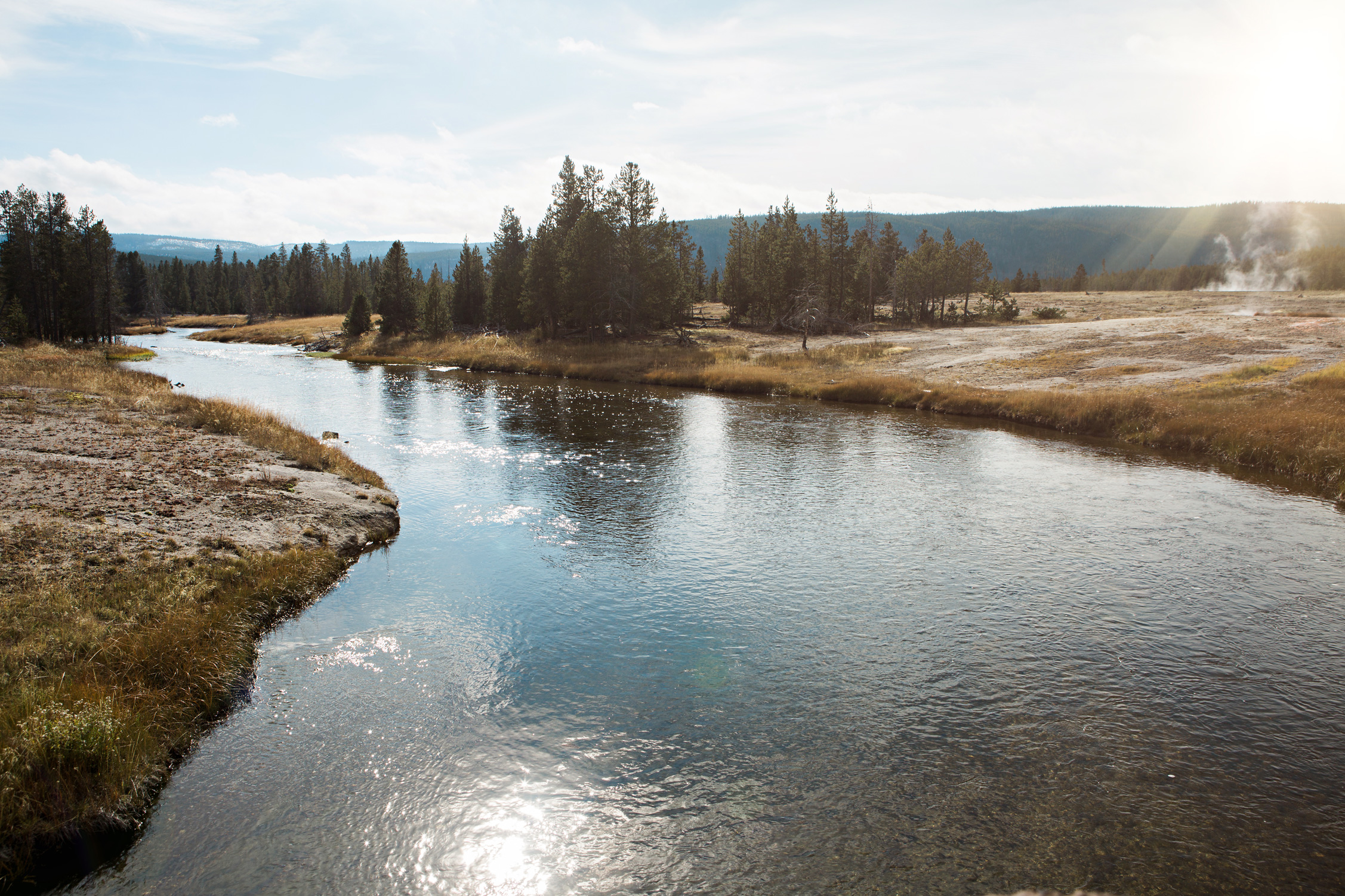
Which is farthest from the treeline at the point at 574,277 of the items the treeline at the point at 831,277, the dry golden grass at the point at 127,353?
the dry golden grass at the point at 127,353

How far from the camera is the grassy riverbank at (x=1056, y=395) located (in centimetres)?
2638

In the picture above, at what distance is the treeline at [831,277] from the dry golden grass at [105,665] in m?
65.9

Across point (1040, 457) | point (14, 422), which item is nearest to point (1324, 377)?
point (1040, 457)

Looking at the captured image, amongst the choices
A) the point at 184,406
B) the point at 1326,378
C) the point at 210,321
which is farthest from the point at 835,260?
the point at 210,321

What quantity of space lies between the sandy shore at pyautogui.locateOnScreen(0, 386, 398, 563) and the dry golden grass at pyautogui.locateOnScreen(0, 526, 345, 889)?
0.87 metres

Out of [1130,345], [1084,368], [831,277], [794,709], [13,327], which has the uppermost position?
[831,277]

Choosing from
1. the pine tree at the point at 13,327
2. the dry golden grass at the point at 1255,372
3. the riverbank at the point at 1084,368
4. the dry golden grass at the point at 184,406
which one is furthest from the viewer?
the pine tree at the point at 13,327

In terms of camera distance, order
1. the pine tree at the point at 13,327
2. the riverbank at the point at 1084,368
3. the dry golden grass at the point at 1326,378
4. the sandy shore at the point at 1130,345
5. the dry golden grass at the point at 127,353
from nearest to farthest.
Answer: the riverbank at the point at 1084,368
the dry golden grass at the point at 1326,378
the sandy shore at the point at 1130,345
the pine tree at the point at 13,327
the dry golden grass at the point at 127,353

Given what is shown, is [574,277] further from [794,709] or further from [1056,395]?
[794,709]

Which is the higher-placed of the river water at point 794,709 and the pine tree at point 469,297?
the pine tree at point 469,297

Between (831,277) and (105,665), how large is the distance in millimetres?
89620

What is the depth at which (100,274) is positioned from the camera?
7494 centimetres

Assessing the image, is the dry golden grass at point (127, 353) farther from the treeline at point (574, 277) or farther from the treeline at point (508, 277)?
the treeline at point (574, 277)

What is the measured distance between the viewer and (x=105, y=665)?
9312 mm
